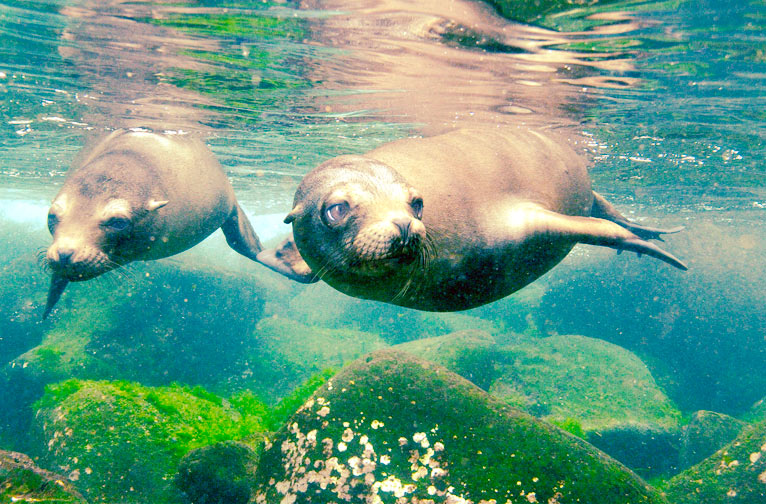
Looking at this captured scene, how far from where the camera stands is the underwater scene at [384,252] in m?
3.23

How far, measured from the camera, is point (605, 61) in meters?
5.89

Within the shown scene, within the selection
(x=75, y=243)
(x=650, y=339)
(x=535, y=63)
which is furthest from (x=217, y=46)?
(x=650, y=339)

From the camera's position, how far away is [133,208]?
3998 mm

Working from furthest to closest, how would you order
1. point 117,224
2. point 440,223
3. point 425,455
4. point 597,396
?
point 597,396 < point 117,224 < point 425,455 < point 440,223

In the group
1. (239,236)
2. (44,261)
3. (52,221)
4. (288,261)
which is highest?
(52,221)

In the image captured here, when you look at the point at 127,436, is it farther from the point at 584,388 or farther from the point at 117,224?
the point at 584,388

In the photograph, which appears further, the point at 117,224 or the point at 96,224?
the point at 117,224

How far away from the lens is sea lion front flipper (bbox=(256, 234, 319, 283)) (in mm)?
3924

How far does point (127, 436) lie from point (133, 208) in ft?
8.84

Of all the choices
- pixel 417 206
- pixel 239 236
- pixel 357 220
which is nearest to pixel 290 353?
pixel 239 236

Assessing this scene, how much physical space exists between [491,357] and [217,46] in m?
7.87

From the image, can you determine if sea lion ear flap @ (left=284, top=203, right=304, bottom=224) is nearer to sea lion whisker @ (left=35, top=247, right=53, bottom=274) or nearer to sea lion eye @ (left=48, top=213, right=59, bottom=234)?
sea lion whisker @ (left=35, top=247, right=53, bottom=274)

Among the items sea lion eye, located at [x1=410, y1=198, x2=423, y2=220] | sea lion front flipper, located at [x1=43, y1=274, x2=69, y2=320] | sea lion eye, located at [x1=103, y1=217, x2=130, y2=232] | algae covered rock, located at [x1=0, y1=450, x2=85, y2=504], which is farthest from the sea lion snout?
sea lion eye, located at [x1=410, y1=198, x2=423, y2=220]

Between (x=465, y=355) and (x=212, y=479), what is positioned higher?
(x=212, y=479)
